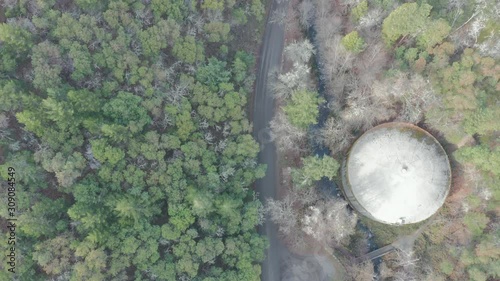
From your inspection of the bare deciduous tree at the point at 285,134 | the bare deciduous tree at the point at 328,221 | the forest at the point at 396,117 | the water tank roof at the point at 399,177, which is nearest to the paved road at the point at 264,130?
the forest at the point at 396,117

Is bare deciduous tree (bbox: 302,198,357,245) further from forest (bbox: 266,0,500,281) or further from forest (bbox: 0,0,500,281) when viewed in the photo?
forest (bbox: 0,0,500,281)

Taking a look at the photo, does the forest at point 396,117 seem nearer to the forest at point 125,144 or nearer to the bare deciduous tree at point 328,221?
the bare deciduous tree at point 328,221

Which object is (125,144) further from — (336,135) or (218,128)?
(336,135)

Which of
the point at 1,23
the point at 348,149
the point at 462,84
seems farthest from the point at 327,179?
the point at 1,23

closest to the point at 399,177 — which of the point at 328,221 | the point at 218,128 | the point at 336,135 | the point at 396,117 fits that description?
the point at 396,117

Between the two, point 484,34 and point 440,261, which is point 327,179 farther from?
point 484,34

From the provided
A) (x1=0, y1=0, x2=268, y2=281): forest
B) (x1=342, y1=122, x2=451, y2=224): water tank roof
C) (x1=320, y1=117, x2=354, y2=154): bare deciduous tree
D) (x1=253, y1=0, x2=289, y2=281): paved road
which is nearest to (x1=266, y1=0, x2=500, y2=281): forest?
(x1=320, y1=117, x2=354, y2=154): bare deciduous tree
